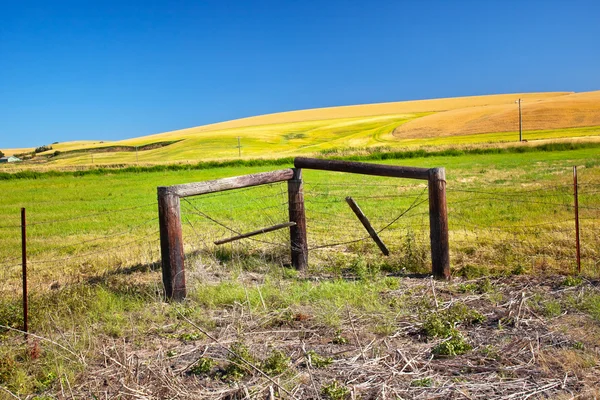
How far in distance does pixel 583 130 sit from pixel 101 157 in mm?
56907

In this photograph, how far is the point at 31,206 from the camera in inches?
826

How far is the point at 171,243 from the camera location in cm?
715

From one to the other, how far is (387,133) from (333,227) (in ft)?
185

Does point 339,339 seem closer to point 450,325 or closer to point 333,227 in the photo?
point 450,325

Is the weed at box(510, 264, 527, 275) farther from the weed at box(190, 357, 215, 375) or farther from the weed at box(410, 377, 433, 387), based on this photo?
the weed at box(190, 357, 215, 375)

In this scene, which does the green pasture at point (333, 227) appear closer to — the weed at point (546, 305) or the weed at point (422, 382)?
the weed at point (546, 305)

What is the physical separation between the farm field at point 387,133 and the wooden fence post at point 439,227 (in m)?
33.1

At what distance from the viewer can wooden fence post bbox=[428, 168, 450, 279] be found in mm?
7828

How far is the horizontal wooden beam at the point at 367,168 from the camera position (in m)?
8.09

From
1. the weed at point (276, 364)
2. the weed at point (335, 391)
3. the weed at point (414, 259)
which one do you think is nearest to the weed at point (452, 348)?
the weed at point (335, 391)

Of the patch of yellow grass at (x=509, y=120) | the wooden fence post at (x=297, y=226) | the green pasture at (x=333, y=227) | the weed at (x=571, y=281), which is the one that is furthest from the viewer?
the patch of yellow grass at (x=509, y=120)

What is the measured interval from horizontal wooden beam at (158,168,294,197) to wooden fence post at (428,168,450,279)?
2.36 meters

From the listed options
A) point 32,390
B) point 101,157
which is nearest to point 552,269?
point 32,390

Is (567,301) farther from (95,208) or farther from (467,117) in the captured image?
(467,117)
